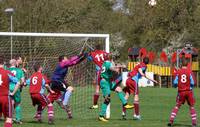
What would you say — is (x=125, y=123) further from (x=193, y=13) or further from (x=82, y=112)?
(x=193, y=13)

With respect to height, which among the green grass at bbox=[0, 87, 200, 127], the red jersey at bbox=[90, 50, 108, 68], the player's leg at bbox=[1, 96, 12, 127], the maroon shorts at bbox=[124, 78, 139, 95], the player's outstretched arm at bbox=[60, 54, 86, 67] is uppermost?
the red jersey at bbox=[90, 50, 108, 68]

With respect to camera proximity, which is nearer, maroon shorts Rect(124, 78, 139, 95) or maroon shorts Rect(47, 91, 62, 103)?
maroon shorts Rect(47, 91, 62, 103)

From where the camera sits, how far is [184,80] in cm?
1741

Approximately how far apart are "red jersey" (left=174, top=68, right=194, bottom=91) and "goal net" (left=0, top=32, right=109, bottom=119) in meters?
4.21

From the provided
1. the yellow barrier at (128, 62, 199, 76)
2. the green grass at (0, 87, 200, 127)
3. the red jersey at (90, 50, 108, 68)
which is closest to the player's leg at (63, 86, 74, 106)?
the green grass at (0, 87, 200, 127)

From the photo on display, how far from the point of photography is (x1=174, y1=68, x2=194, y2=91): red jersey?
684 inches

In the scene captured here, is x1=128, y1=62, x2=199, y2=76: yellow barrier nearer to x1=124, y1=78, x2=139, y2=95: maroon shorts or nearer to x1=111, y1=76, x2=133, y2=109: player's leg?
x1=111, y1=76, x2=133, y2=109: player's leg

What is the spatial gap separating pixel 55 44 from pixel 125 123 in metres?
5.67

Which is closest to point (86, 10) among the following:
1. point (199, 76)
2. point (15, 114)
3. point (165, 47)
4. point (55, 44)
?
point (165, 47)

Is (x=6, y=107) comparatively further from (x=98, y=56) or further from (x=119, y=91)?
(x=98, y=56)

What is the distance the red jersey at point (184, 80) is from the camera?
17.4 meters

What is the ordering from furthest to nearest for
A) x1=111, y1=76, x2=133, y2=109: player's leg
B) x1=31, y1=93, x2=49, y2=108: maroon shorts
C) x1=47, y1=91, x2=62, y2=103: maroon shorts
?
x1=111, y1=76, x2=133, y2=109: player's leg
x1=47, y1=91, x2=62, y2=103: maroon shorts
x1=31, y1=93, x2=49, y2=108: maroon shorts

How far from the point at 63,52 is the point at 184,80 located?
6840 mm

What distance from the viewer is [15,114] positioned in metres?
18.7
